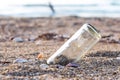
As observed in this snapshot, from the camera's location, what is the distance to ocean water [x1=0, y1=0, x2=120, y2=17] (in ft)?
34.9

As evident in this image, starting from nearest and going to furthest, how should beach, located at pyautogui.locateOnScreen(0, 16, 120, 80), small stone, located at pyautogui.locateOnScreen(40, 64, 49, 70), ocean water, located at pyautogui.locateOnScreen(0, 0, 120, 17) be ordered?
beach, located at pyautogui.locateOnScreen(0, 16, 120, 80)
small stone, located at pyautogui.locateOnScreen(40, 64, 49, 70)
ocean water, located at pyautogui.locateOnScreen(0, 0, 120, 17)

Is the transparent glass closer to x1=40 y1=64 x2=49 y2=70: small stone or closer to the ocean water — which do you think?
x1=40 y1=64 x2=49 y2=70: small stone

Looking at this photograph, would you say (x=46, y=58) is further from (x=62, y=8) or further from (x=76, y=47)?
(x=62, y=8)

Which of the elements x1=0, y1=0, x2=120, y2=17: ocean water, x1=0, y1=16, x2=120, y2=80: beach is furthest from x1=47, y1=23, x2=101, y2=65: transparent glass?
x1=0, y1=0, x2=120, y2=17: ocean water

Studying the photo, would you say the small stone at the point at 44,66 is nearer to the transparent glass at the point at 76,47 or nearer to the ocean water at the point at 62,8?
the transparent glass at the point at 76,47

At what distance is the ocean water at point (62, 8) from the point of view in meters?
10.6

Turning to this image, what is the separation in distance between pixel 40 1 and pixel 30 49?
8.25 metres

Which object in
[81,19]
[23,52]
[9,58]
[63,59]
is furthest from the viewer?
[81,19]

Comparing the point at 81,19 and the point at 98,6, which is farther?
the point at 98,6

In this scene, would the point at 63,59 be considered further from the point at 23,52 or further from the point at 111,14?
the point at 111,14

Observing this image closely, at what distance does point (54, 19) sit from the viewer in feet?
30.9

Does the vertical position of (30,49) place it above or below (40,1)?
below

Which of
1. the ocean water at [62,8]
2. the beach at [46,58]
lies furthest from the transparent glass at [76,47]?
the ocean water at [62,8]

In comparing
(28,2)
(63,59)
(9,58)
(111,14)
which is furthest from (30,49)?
(28,2)
